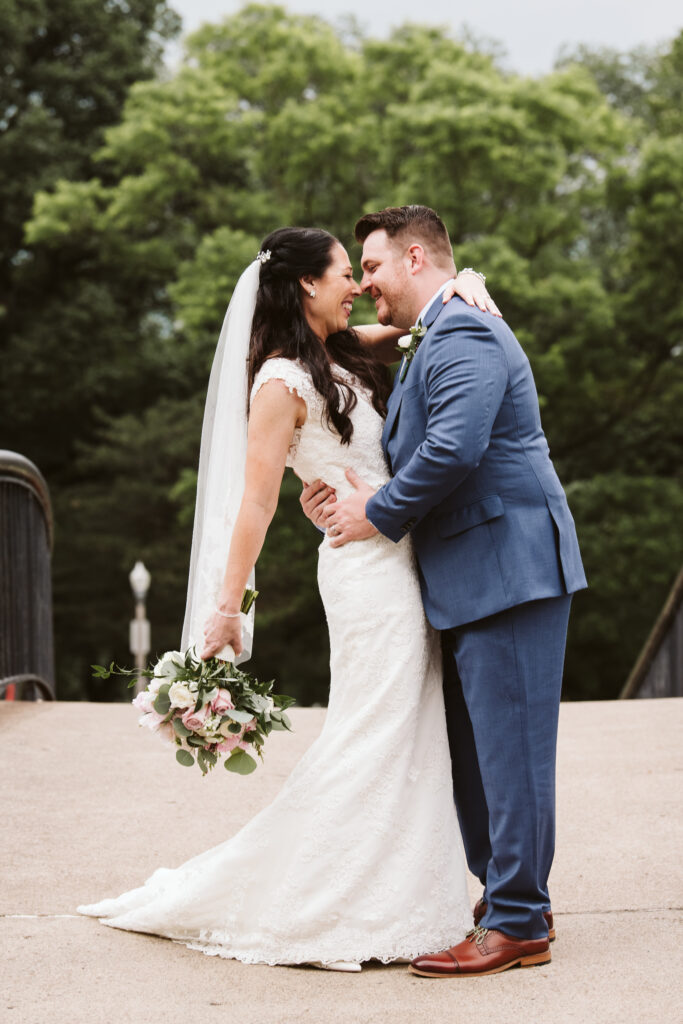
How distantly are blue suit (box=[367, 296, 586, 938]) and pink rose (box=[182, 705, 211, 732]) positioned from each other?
645 mm

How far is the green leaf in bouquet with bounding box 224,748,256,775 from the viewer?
3188 millimetres

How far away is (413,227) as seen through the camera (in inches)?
132

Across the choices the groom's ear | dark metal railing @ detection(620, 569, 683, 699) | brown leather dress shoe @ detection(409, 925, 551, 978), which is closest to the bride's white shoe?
brown leather dress shoe @ detection(409, 925, 551, 978)

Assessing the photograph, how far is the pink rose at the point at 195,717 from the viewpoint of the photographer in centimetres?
312

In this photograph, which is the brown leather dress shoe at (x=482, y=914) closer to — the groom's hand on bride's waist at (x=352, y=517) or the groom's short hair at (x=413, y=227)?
the groom's hand on bride's waist at (x=352, y=517)

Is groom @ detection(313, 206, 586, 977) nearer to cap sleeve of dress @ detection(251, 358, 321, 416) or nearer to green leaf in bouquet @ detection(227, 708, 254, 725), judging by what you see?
cap sleeve of dress @ detection(251, 358, 321, 416)

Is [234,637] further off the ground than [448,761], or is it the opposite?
[234,637]

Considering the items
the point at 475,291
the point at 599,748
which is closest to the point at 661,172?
the point at 599,748

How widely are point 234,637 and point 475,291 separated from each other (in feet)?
3.78

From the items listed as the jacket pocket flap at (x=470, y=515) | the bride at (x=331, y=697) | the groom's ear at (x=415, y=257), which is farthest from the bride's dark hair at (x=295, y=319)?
the jacket pocket flap at (x=470, y=515)

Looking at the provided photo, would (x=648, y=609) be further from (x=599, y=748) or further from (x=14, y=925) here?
(x=14, y=925)

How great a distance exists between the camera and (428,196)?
17.4 metres

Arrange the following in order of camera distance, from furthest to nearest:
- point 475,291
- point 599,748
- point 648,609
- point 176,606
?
1. point 176,606
2. point 648,609
3. point 599,748
4. point 475,291

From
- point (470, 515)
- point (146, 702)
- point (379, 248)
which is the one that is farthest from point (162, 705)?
point (379, 248)
